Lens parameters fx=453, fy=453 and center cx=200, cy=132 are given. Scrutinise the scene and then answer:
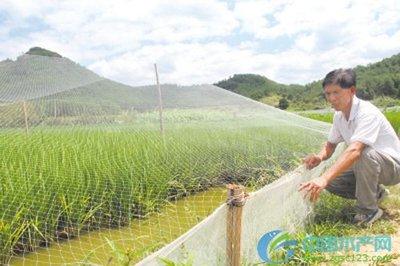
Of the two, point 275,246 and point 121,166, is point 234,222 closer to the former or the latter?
point 275,246

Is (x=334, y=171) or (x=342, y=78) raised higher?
(x=342, y=78)

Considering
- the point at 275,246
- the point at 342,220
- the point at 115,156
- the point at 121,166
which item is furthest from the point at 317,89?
the point at 275,246

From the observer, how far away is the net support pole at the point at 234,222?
6.61 feet

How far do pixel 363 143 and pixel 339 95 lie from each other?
1.22 feet

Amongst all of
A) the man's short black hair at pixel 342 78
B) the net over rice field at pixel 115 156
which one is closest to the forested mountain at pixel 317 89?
the net over rice field at pixel 115 156

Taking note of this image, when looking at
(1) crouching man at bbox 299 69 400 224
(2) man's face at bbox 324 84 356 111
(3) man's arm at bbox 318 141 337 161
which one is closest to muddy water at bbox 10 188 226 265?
(3) man's arm at bbox 318 141 337 161

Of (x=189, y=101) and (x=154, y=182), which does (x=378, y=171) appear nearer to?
(x=154, y=182)

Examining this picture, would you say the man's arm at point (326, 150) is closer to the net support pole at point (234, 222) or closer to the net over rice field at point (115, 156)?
the net over rice field at point (115, 156)

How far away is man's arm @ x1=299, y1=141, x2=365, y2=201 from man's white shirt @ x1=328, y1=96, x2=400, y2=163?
80mm

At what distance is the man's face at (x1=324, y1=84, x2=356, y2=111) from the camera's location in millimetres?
3061

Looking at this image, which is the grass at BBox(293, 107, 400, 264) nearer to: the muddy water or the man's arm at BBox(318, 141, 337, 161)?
the man's arm at BBox(318, 141, 337, 161)

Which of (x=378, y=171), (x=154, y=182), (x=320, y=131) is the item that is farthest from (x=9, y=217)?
(x=320, y=131)

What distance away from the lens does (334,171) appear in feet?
8.74

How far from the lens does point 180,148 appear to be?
209 inches
